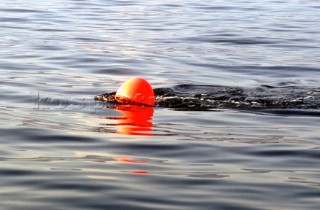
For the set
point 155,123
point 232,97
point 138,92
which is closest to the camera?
point 155,123

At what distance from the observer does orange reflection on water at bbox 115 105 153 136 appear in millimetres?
10055

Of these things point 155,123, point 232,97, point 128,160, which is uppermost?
point 232,97

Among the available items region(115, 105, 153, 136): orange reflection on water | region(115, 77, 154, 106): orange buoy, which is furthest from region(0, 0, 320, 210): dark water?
region(115, 77, 154, 106): orange buoy

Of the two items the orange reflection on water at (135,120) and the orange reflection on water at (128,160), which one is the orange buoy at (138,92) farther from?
the orange reflection on water at (128,160)

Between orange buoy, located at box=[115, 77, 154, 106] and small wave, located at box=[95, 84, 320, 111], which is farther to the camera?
small wave, located at box=[95, 84, 320, 111]

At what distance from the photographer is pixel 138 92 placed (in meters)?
11.6

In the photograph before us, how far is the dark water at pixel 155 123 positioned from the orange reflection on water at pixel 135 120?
2 cm

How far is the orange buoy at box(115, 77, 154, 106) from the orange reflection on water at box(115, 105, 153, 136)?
0.09 metres

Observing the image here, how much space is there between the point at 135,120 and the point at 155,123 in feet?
1.04

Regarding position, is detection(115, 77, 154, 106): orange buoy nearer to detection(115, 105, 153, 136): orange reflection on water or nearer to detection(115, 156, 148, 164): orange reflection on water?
detection(115, 105, 153, 136): orange reflection on water

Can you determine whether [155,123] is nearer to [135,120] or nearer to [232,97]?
[135,120]

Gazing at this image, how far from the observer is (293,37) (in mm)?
20188

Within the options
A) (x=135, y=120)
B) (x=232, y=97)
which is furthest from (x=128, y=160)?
(x=232, y=97)

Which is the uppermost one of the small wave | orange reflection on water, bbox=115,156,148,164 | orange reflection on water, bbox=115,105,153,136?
the small wave
